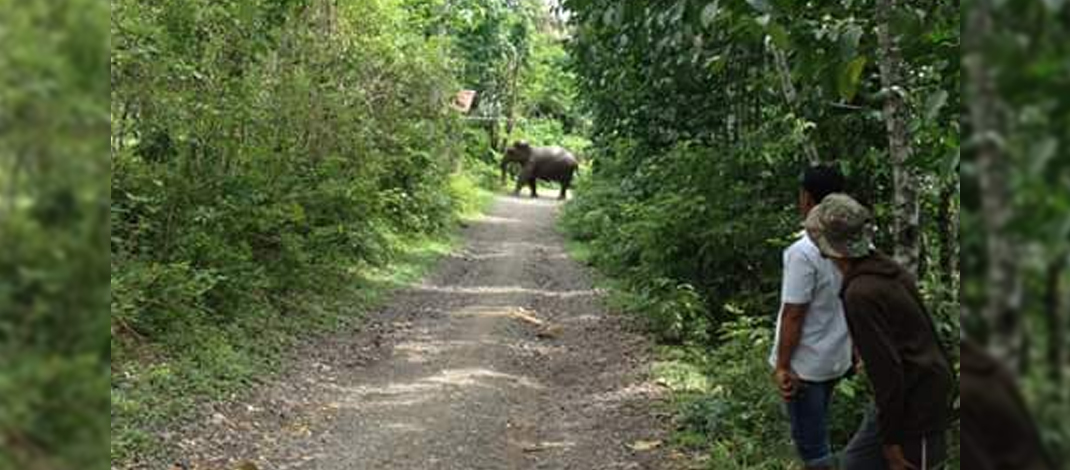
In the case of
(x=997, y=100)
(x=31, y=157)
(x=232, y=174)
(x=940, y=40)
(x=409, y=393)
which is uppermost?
(x=940, y=40)

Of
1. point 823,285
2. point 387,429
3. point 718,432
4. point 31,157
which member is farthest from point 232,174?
point 31,157

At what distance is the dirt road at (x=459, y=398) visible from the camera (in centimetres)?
673

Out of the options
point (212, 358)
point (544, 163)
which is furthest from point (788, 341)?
point (544, 163)

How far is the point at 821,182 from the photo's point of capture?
13.6ft

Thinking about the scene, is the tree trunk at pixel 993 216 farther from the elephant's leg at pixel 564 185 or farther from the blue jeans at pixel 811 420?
the elephant's leg at pixel 564 185

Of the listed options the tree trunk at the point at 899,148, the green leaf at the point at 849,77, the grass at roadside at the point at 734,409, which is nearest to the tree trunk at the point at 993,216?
the green leaf at the point at 849,77

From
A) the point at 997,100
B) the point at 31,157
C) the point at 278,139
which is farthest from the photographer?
the point at 278,139

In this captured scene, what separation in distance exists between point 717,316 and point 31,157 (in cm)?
939

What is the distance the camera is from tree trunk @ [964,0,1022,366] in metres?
0.87

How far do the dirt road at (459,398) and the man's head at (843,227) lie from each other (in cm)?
344

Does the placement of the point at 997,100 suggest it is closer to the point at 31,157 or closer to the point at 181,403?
the point at 31,157

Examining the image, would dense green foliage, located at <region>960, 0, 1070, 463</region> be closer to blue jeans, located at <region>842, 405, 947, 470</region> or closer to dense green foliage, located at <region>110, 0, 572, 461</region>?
blue jeans, located at <region>842, 405, 947, 470</region>

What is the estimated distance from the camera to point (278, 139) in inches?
454

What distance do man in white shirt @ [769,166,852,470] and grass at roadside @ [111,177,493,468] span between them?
11.6 ft
